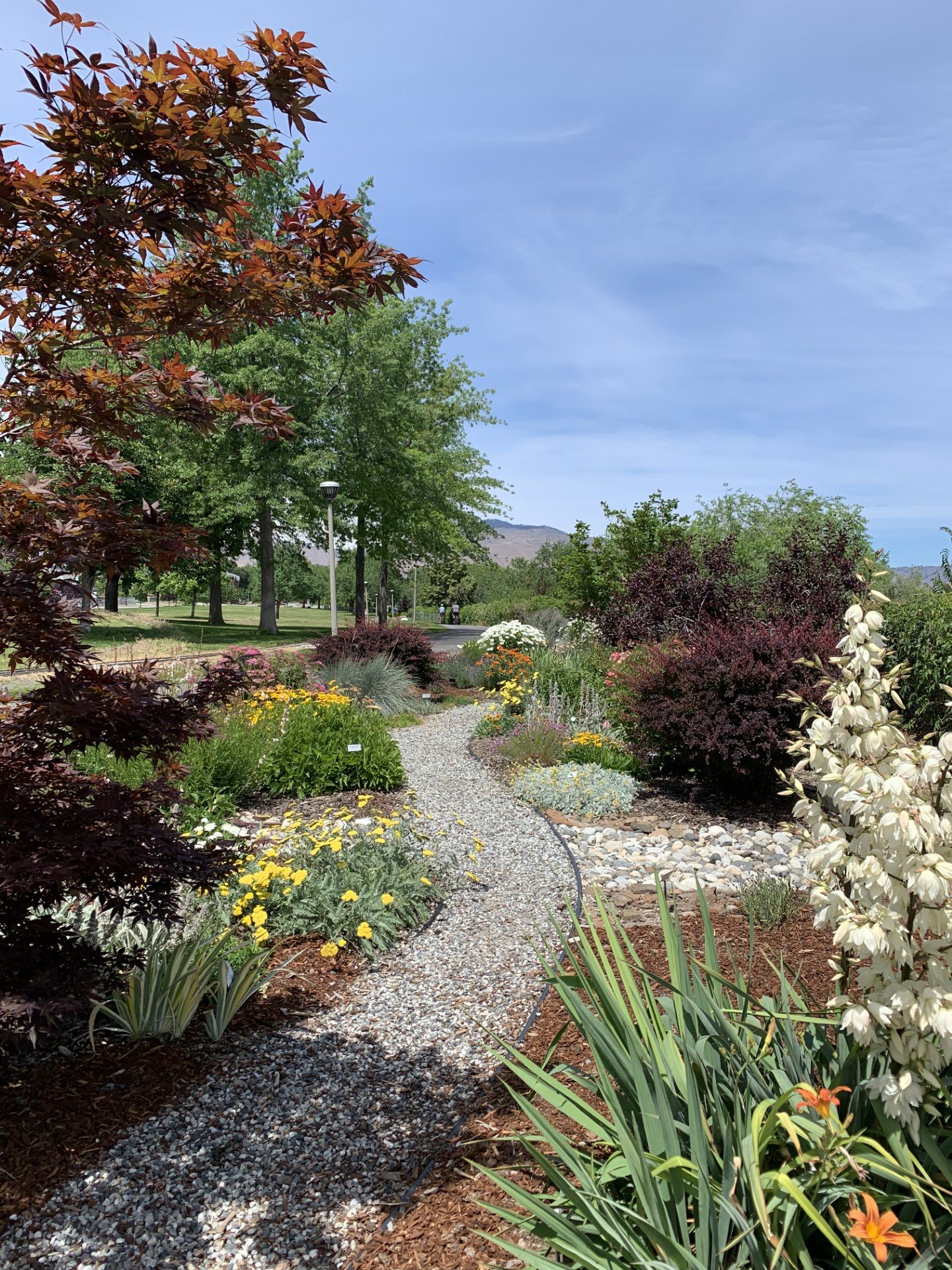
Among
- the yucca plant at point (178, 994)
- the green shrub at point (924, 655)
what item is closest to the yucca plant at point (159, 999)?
the yucca plant at point (178, 994)

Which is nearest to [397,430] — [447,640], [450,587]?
[447,640]

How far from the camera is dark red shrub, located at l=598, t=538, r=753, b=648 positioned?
10.1m

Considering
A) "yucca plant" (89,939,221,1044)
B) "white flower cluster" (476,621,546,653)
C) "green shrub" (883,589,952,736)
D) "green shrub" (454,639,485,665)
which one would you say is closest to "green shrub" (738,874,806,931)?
"yucca plant" (89,939,221,1044)

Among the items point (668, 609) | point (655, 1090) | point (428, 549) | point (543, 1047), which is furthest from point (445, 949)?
point (428, 549)

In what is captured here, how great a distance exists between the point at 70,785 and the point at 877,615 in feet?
8.10

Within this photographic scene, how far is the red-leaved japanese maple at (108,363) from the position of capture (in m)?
2.11

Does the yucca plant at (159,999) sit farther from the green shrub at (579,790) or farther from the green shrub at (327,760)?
the green shrub at (579,790)

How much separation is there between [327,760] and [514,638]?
9260mm

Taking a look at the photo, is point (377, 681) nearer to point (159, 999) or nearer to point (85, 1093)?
point (159, 999)

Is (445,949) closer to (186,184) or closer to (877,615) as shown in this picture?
(877,615)

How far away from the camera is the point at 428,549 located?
27.6 meters

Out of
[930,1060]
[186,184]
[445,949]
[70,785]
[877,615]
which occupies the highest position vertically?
[186,184]

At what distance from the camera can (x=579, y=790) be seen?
285 inches

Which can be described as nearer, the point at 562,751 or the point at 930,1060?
the point at 930,1060
